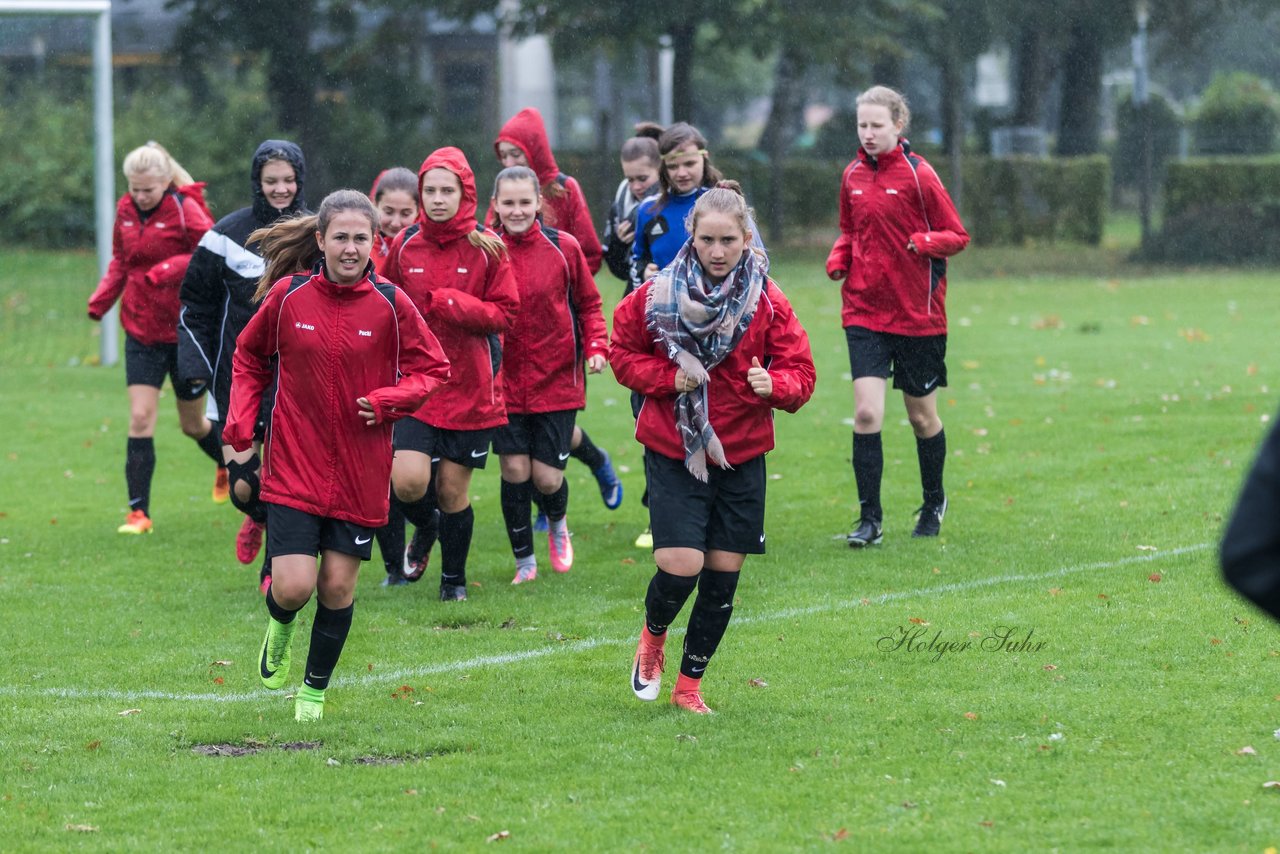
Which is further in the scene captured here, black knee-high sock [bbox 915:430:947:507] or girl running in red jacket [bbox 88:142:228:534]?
girl running in red jacket [bbox 88:142:228:534]

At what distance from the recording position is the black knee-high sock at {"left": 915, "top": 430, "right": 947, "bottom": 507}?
9.34 meters

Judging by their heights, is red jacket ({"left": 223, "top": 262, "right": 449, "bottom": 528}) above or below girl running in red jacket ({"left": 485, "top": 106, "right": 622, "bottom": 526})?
below

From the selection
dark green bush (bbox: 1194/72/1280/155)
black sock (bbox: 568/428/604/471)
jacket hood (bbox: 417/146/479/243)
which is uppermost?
dark green bush (bbox: 1194/72/1280/155)

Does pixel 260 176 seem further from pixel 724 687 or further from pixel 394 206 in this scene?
pixel 724 687

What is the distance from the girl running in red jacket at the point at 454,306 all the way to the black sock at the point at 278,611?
1.62 m

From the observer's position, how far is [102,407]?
15852 millimetres

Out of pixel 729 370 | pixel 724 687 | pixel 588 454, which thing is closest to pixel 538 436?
pixel 588 454

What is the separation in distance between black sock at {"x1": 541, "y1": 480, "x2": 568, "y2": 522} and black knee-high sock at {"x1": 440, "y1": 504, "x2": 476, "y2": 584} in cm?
69

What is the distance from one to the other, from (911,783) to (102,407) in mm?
12171

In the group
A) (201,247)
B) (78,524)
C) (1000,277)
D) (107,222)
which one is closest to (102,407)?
(107,222)

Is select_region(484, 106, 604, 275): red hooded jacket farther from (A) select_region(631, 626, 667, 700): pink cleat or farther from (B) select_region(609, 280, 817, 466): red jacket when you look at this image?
(A) select_region(631, 626, 667, 700): pink cleat

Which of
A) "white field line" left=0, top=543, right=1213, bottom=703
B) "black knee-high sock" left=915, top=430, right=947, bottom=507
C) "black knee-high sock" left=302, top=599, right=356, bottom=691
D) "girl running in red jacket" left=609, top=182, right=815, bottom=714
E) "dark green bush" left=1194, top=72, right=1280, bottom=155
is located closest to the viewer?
"girl running in red jacket" left=609, top=182, right=815, bottom=714

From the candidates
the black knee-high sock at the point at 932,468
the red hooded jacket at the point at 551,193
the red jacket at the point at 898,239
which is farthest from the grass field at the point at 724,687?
the red hooded jacket at the point at 551,193

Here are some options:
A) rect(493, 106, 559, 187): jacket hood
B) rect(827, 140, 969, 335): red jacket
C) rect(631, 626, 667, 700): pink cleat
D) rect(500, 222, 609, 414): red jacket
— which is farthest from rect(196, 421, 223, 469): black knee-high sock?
rect(631, 626, 667, 700): pink cleat
